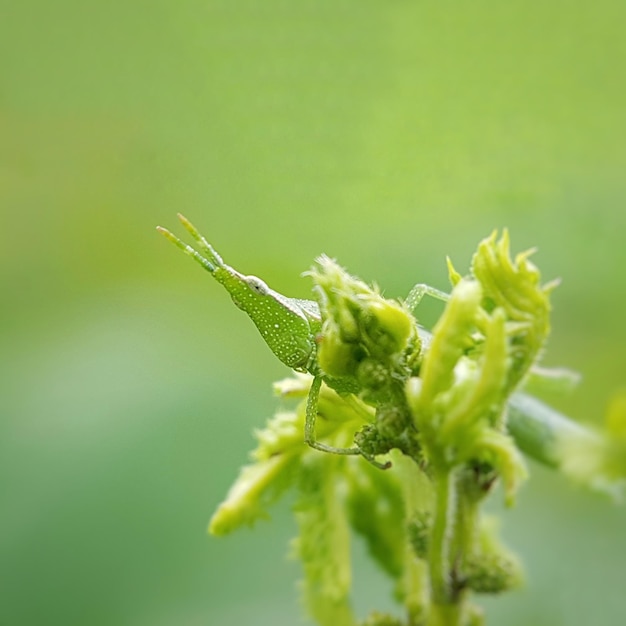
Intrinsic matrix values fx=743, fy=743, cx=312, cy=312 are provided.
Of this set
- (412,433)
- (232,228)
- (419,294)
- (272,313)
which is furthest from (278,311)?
(232,228)

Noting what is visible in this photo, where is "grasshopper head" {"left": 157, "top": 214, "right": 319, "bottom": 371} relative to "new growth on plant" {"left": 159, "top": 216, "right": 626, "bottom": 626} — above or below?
above

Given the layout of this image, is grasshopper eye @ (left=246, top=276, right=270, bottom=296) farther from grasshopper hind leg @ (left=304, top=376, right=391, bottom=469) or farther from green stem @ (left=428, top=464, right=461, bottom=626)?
green stem @ (left=428, top=464, right=461, bottom=626)

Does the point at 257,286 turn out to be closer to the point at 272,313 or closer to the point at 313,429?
the point at 272,313

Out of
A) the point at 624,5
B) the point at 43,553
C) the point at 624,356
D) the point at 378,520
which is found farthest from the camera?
the point at 624,5

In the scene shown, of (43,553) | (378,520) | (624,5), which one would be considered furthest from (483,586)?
(624,5)

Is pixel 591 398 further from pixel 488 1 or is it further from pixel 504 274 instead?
pixel 488 1

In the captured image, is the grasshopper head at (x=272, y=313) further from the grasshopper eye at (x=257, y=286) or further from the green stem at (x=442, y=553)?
the green stem at (x=442, y=553)

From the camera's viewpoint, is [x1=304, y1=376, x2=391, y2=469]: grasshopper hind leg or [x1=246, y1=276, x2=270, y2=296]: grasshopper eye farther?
[x1=246, y1=276, x2=270, y2=296]: grasshopper eye

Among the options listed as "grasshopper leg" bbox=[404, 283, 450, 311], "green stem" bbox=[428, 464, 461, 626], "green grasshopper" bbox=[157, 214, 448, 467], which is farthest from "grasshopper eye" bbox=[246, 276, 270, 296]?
"green stem" bbox=[428, 464, 461, 626]
